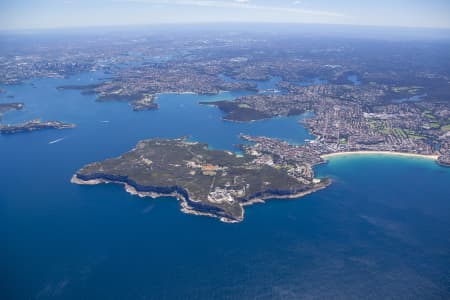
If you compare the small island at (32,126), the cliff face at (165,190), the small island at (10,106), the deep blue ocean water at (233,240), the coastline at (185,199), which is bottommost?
the deep blue ocean water at (233,240)

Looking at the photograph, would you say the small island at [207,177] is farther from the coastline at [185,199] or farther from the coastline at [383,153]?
the coastline at [383,153]

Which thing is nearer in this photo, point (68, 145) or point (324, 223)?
point (324, 223)

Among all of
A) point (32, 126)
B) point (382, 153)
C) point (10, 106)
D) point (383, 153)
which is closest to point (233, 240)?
point (382, 153)

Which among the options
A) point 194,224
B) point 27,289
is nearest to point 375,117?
point 194,224

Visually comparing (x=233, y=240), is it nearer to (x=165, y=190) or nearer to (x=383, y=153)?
(x=165, y=190)

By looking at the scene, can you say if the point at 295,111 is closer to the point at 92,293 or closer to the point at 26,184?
the point at 26,184

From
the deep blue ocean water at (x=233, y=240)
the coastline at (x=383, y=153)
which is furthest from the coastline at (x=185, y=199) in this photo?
the coastline at (x=383, y=153)
